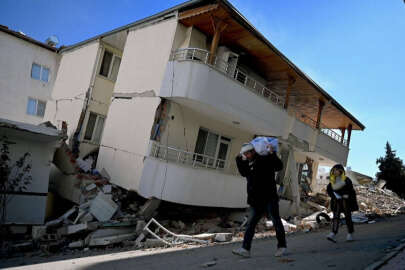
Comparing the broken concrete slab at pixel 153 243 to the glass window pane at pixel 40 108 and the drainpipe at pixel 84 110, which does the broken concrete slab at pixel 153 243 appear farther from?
the glass window pane at pixel 40 108

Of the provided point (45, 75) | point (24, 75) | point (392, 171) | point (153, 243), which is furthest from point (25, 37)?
point (392, 171)

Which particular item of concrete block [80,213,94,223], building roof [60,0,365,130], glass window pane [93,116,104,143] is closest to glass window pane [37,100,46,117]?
building roof [60,0,365,130]

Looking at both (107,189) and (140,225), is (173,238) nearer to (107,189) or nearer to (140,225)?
(140,225)

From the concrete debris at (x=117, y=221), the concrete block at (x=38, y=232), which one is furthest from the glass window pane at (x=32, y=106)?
the concrete block at (x=38, y=232)

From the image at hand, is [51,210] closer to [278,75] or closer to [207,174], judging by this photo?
[207,174]

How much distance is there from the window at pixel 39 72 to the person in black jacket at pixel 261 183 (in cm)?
2004

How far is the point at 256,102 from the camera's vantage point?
38.3 feet

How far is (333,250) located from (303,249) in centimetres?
55

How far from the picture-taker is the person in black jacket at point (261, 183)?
457cm

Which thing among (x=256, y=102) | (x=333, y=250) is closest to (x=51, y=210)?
(x=256, y=102)

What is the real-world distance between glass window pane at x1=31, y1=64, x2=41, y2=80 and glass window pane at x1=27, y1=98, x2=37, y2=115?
159 centimetres

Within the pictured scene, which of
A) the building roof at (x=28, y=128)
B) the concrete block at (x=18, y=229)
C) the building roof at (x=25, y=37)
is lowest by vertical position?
the concrete block at (x=18, y=229)

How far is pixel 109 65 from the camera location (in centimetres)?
1534

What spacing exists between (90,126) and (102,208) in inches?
239
